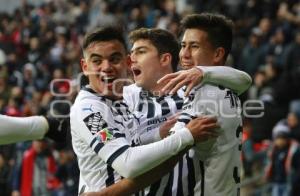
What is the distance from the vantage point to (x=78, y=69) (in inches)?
672

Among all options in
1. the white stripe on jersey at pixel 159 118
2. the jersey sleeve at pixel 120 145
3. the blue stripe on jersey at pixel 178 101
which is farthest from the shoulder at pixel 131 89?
the jersey sleeve at pixel 120 145

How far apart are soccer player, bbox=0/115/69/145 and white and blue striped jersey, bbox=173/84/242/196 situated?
124 cm

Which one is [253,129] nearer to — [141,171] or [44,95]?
[44,95]

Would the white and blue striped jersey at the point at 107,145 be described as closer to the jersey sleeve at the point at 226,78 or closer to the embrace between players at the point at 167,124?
the embrace between players at the point at 167,124

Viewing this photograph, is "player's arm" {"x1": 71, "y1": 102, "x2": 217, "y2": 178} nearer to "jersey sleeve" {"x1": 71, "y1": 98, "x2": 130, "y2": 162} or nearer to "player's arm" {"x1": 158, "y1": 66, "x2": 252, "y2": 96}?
"jersey sleeve" {"x1": 71, "y1": 98, "x2": 130, "y2": 162}

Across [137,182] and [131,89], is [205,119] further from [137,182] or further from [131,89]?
[131,89]

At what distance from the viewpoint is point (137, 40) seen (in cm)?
592

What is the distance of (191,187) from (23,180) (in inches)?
269

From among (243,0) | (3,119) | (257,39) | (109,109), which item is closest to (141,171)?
(109,109)

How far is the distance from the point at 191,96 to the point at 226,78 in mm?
280

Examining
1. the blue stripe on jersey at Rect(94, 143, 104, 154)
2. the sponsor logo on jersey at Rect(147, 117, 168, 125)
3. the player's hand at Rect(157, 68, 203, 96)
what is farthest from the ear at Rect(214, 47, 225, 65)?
the blue stripe on jersey at Rect(94, 143, 104, 154)

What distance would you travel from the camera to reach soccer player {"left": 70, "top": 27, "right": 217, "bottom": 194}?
4902 mm

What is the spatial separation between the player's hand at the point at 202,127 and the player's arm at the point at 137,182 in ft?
0.43

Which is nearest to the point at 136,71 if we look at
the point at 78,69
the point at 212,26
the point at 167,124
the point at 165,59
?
the point at 165,59
